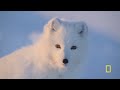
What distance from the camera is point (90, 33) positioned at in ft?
15.0

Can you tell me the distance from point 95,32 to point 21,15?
2.34 feet

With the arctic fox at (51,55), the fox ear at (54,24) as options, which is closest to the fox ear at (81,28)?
the arctic fox at (51,55)

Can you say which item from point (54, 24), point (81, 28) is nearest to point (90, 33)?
point (81, 28)

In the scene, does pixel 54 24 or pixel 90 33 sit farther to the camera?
pixel 90 33

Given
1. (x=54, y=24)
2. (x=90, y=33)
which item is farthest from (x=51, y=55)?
(x=90, y=33)

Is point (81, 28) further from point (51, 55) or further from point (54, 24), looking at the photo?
point (51, 55)

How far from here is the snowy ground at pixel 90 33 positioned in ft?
15.0

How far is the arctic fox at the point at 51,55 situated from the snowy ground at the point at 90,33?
0.06 meters

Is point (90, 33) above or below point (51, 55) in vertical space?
above

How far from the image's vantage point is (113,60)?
4.57 metres

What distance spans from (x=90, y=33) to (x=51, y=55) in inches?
16.6

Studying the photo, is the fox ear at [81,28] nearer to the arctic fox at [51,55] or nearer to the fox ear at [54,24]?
the arctic fox at [51,55]
